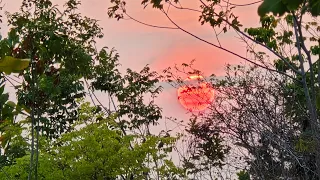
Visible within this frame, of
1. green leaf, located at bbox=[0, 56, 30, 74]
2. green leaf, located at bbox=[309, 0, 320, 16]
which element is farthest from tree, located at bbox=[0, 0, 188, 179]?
green leaf, located at bbox=[309, 0, 320, 16]

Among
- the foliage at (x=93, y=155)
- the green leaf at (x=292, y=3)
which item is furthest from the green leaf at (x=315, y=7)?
the foliage at (x=93, y=155)

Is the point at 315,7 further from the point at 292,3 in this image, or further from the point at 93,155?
the point at 93,155

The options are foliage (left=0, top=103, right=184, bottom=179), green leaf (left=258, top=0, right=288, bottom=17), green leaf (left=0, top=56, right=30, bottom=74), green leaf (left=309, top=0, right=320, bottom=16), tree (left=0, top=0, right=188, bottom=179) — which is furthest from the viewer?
foliage (left=0, top=103, right=184, bottom=179)

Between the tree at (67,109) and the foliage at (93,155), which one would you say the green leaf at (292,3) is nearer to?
the tree at (67,109)

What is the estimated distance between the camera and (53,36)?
362 centimetres

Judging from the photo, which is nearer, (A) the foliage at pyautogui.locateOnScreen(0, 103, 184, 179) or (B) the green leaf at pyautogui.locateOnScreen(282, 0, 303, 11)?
(B) the green leaf at pyautogui.locateOnScreen(282, 0, 303, 11)

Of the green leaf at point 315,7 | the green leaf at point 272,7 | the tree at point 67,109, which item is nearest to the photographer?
the green leaf at point 272,7

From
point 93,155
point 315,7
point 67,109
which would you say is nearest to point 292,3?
point 315,7

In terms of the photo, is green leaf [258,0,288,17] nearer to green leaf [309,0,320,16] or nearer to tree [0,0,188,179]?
green leaf [309,0,320,16]

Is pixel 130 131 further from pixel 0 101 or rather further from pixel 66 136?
pixel 0 101

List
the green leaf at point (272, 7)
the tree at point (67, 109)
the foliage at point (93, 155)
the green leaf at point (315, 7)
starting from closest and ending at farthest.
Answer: the green leaf at point (272, 7)
the green leaf at point (315, 7)
the tree at point (67, 109)
the foliage at point (93, 155)

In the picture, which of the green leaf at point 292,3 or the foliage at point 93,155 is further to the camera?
the foliage at point 93,155

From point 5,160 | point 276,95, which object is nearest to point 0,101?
point 5,160

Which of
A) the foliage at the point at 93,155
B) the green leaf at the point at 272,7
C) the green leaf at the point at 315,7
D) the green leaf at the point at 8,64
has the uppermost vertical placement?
the foliage at the point at 93,155
